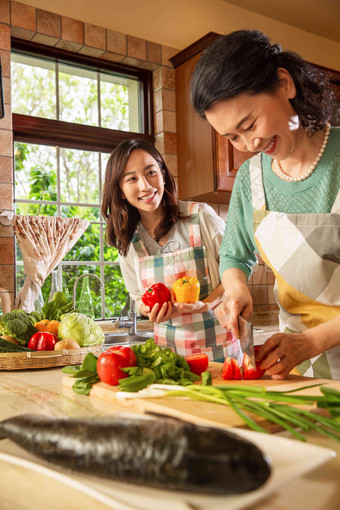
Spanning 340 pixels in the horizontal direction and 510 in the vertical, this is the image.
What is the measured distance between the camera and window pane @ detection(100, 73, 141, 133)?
3514mm

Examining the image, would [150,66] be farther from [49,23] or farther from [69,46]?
[49,23]

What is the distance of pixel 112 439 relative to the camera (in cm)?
56

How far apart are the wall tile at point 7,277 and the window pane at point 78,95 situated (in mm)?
1050

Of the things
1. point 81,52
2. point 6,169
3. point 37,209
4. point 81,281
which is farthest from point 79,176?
point 81,52

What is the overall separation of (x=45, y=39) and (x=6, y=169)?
2.99 ft

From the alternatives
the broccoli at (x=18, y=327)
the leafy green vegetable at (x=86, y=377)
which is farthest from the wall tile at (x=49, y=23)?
the leafy green vegetable at (x=86, y=377)

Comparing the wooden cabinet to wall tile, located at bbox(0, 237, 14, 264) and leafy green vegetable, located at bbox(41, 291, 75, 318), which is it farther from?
leafy green vegetable, located at bbox(41, 291, 75, 318)

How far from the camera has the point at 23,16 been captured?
3.01m

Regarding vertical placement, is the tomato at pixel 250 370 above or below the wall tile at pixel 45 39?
below

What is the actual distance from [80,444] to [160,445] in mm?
106

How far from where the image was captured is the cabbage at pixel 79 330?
1.67 m

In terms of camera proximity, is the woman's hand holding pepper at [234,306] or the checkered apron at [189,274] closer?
the woman's hand holding pepper at [234,306]

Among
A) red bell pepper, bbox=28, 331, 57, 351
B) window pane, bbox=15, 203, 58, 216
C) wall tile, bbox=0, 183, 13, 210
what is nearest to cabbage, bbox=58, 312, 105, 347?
red bell pepper, bbox=28, 331, 57, 351

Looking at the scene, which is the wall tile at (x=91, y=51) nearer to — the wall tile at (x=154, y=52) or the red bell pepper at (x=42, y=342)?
the wall tile at (x=154, y=52)
